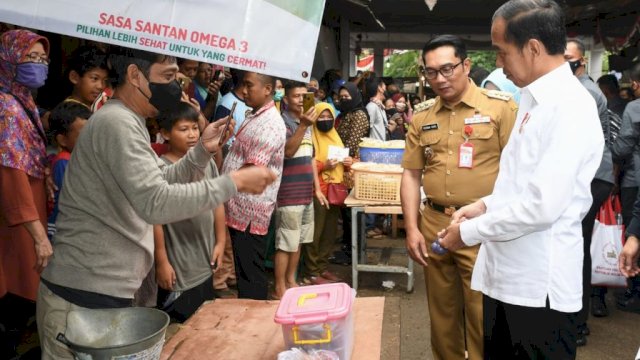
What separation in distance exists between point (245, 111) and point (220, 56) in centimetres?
306

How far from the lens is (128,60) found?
7.08ft

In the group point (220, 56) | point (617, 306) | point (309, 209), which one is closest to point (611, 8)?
point (617, 306)

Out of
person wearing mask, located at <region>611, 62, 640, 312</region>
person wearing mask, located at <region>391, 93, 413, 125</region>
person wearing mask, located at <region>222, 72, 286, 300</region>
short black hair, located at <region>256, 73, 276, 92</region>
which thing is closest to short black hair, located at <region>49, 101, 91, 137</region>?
person wearing mask, located at <region>222, 72, 286, 300</region>

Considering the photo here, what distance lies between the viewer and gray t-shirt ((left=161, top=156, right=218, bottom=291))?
332 centimetres

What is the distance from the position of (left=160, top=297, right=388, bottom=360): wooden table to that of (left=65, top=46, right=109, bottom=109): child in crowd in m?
1.95

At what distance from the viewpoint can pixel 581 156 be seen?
2.04m

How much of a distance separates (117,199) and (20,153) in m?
1.25

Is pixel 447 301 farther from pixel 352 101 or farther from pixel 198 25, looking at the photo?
pixel 352 101

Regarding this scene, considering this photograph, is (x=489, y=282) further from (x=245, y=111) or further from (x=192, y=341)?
(x=245, y=111)

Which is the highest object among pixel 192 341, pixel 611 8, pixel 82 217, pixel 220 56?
pixel 611 8

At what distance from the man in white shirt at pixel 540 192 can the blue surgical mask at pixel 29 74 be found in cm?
252

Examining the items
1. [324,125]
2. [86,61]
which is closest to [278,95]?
[324,125]

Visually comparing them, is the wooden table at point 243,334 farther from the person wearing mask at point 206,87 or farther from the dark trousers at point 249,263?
the person wearing mask at point 206,87

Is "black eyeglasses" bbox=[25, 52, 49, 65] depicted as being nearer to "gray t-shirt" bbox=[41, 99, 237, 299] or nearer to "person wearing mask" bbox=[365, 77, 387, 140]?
"gray t-shirt" bbox=[41, 99, 237, 299]
